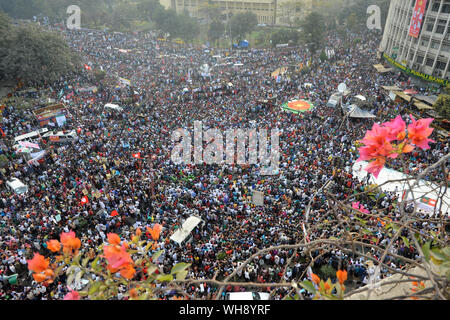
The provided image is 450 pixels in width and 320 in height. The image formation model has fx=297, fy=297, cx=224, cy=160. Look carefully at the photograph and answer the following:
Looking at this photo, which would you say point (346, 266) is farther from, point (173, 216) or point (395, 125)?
point (395, 125)

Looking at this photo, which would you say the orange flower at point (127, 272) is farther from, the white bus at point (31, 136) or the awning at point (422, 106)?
the awning at point (422, 106)

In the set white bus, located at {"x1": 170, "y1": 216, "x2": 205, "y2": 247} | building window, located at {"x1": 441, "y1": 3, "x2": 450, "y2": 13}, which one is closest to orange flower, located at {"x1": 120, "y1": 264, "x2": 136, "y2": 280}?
white bus, located at {"x1": 170, "y1": 216, "x2": 205, "y2": 247}

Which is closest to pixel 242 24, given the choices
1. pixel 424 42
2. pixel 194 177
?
pixel 424 42
